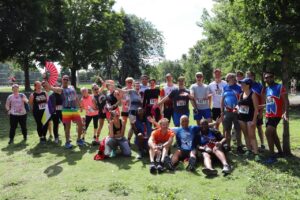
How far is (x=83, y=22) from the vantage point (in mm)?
44781

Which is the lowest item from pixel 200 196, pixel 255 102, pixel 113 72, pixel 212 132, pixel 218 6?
pixel 200 196

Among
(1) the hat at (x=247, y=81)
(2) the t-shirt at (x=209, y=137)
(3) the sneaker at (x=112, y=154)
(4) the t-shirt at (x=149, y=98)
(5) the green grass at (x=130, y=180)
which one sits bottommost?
(5) the green grass at (x=130, y=180)

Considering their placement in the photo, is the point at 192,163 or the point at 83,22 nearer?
the point at 192,163

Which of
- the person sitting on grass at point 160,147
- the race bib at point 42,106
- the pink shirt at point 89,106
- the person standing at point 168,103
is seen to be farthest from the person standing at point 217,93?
the race bib at point 42,106

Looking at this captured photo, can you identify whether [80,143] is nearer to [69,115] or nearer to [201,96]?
[69,115]

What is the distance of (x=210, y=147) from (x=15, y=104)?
658cm

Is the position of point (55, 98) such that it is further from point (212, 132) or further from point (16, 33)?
point (16, 33)

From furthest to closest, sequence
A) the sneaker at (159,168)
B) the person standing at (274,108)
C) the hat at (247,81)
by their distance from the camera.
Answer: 1. the hat at (247,81)
2. the person standing at (274,108)
3. the sneaker at (159,168)

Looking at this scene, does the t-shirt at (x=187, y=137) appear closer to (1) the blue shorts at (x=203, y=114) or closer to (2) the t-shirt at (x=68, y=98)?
(1) the blue shorts at (x=203, y=114)

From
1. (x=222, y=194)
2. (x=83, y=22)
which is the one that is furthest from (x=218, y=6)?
(x=222, y=194)

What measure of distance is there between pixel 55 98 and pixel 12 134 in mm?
2029

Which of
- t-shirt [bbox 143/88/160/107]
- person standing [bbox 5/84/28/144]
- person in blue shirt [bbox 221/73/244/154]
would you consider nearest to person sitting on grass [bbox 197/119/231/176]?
person in blue shirt [bbox 221/73/244/154]

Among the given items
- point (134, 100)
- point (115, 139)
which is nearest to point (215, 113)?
point (134, 100)

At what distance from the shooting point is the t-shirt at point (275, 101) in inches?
315
